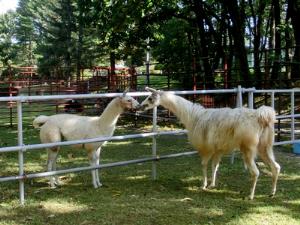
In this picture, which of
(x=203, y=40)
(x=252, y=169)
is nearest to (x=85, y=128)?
(x=252, y=169)

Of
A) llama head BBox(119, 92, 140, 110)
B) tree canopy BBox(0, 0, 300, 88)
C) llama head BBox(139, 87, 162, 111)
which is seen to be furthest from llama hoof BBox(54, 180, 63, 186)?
tree canopy BBox(0, 0, 300, 88)

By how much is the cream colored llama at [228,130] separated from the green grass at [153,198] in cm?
39

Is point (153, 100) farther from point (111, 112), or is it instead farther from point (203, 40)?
point (203, 40)

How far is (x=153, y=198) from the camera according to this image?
5.86m

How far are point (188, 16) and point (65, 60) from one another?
21054 mm

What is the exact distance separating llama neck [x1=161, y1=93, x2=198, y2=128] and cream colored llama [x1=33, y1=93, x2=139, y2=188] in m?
0.46

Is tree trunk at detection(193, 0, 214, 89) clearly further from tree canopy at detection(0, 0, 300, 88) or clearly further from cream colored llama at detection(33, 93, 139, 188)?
cream colored llama at detection(33, 93, 139, 188)

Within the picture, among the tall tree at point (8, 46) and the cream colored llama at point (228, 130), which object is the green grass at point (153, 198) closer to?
the cream colored llama at point (228, 130)

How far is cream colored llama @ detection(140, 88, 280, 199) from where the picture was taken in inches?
234

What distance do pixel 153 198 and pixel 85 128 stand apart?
1.47 meters

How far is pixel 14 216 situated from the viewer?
505 centimetres

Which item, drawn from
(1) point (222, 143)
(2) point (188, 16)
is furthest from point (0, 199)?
(2) point (188, 16)

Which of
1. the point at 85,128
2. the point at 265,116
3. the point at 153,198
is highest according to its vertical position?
the point at 265,116

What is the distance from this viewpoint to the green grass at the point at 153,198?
5.03 metres
